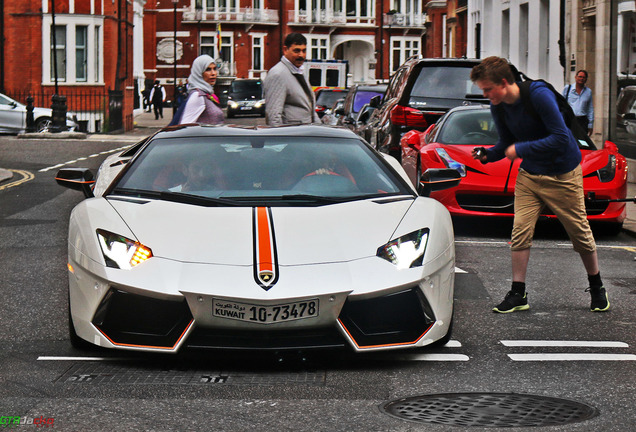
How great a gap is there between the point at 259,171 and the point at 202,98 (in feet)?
12.1

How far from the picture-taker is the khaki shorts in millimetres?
7797

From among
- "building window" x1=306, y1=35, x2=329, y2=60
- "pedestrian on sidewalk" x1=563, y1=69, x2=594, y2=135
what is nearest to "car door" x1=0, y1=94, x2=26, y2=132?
"pedestrian on sidewalk" x1=563, y1=69, x2=594, y2=135

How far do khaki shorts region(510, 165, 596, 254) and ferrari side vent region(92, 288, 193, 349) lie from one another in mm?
2879

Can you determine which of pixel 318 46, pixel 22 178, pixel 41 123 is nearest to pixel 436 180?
pixel 22 178

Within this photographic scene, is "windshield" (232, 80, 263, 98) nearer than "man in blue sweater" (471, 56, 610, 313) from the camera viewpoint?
No

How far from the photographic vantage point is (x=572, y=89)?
20250 millimetres

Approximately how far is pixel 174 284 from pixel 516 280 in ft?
9.64

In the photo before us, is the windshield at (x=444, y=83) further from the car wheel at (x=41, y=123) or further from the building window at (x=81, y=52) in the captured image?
the building window at (x=81, y=52)

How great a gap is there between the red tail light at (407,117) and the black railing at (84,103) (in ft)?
90.3

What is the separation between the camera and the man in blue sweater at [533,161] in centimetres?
749

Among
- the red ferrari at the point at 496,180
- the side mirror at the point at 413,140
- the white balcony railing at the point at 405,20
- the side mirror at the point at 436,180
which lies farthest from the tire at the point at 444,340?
the white balcony railing at the point at 405,20

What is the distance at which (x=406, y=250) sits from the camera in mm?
6129

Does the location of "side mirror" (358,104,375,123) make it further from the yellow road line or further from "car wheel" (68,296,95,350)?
"car wheel" (68,296,95,350)

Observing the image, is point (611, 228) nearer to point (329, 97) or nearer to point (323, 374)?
point (323, 374)
